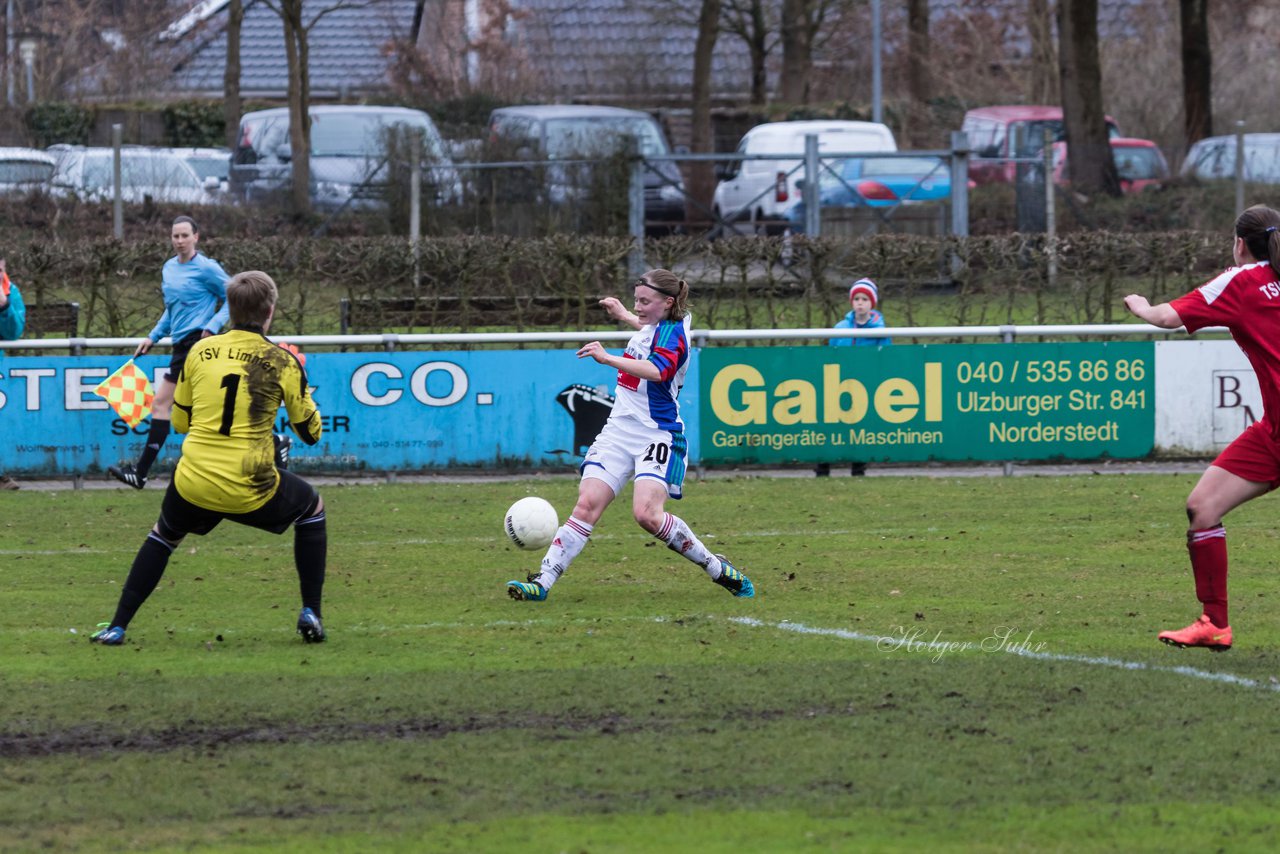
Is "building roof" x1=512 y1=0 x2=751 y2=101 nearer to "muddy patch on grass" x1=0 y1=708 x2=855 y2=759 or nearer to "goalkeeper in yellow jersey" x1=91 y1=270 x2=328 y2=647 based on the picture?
"goalkeeper in yellow jersey" x1=91 y1=270 x2=328 y2=647

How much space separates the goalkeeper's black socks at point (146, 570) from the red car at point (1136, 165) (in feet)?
64.5

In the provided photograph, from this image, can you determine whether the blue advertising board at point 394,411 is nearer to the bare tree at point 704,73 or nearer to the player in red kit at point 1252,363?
the player in red kit at point 1252,363

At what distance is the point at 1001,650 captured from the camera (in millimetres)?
7793

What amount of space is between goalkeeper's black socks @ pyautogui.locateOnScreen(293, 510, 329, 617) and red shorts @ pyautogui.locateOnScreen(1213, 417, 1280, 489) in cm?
393

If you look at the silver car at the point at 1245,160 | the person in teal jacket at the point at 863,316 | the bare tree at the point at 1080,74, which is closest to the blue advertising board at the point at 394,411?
the person in teal jacket at the point at 863,316

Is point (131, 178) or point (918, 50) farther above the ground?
point (918, 50)

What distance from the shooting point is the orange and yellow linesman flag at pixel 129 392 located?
14359mm

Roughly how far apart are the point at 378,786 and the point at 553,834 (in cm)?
77

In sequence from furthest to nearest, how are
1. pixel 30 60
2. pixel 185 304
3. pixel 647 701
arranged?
pixel 30 60, pixel 185 304, pixel 647 701

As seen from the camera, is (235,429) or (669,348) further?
(669,348)

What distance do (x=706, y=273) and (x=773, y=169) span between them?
7473 millimetres

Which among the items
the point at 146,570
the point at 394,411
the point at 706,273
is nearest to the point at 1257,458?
the point at 146,570

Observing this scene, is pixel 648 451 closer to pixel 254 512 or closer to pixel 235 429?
pixel 254 512

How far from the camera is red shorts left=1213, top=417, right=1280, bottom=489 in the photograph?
299 inches
